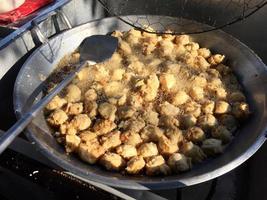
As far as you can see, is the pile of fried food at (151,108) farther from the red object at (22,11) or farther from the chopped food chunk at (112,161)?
the red object at (22,11)

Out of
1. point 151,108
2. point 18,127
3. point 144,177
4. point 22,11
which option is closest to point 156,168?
point 144,177

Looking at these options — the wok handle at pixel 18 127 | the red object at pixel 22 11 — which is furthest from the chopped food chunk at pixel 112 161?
the red object at pixel 22 11

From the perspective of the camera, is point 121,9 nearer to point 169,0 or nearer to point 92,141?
point 169,0

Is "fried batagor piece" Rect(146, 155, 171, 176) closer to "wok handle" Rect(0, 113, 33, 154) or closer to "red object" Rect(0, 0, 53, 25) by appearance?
"wok handle" Rect(0, 113, 33, 154)

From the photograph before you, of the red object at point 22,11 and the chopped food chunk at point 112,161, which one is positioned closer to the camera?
the chopped food chunk at point 112,161

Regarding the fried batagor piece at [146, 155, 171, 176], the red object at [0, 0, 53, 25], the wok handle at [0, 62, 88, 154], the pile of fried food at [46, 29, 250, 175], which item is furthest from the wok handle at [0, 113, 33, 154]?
the red object at [0, 0, 53, 25]

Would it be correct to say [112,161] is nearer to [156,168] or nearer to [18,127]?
→ [156,168]
